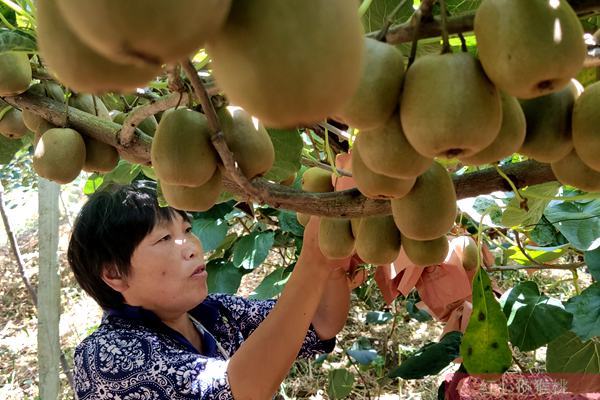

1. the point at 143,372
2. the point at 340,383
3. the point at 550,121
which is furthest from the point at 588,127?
the point at 340,383

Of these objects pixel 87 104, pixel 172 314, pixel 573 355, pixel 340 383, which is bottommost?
pixel 340 383

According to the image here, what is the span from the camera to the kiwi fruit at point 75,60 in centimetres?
29

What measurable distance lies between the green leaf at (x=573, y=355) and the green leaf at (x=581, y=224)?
0.80ft

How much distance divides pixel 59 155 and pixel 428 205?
69cm

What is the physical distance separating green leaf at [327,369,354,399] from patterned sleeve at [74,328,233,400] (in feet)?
4.93

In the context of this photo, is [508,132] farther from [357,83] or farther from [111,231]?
[111,231]

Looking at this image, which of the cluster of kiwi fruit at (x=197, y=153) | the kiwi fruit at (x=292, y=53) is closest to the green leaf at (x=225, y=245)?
the cluster of kiwi fruit at (x=197, y=153)

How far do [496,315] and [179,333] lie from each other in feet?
3.37

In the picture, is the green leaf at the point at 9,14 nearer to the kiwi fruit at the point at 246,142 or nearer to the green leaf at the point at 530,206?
the kiwi fruit at the point at 246,142

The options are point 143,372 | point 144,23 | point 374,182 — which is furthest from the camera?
point 143,372

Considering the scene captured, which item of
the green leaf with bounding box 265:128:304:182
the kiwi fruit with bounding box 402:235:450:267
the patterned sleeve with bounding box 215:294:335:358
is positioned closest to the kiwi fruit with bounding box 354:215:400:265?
the kiwi fruit with bounding box 402:235:450:267

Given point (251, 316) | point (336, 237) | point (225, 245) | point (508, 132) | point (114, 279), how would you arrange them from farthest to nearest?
point (225, 245) < point (251, 316) < point (114, 279) < point (336, 237) < point (508, 132)

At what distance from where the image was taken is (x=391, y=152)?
52 cm

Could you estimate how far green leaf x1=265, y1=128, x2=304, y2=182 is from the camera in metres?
1.06
